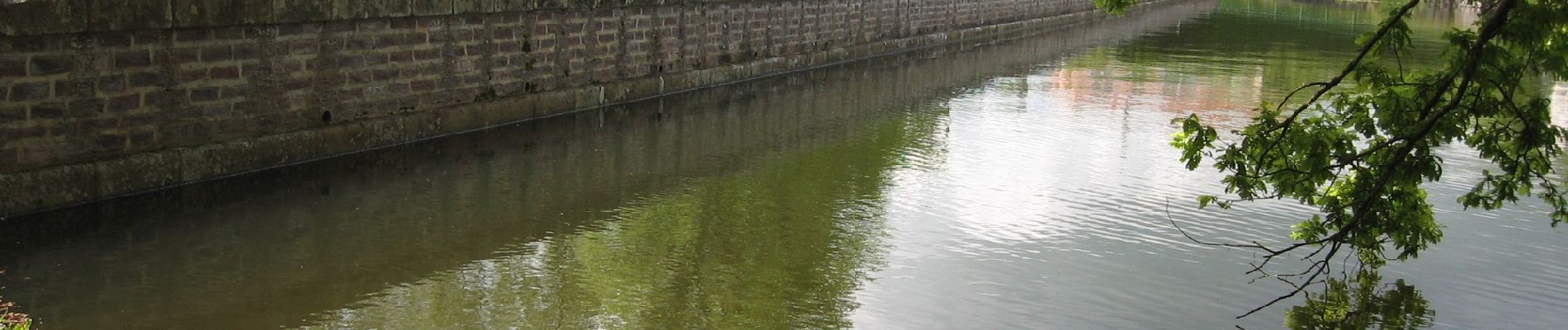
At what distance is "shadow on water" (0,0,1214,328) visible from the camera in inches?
268

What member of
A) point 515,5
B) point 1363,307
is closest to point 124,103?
point 515,5

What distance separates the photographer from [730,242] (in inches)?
336

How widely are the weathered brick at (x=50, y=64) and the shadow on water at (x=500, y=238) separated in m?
0.78

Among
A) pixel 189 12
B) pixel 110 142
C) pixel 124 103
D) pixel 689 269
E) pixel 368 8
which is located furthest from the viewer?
pixel 368 8

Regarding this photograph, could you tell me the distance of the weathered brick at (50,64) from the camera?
891 cm

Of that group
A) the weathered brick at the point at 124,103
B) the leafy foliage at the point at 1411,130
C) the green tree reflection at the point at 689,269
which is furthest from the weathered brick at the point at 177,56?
the leafy foliage at the point at 1411,130

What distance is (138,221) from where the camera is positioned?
8.60 m

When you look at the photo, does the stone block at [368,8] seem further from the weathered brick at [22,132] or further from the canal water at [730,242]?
the weathered brick at [22,132]

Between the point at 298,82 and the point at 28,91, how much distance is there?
2.48m

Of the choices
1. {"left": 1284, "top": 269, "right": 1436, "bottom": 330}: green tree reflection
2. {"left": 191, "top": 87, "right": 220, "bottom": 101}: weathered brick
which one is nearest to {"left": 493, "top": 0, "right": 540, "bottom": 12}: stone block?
{"left": 191, "top": 87, "right": 220, "bottom": 101}: weathered brick

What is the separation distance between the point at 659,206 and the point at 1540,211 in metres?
5.58

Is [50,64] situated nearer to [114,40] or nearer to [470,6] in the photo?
[114,40]

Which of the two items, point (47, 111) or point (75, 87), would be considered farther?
point (75, 87)

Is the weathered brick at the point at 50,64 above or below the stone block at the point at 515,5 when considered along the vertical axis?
below
